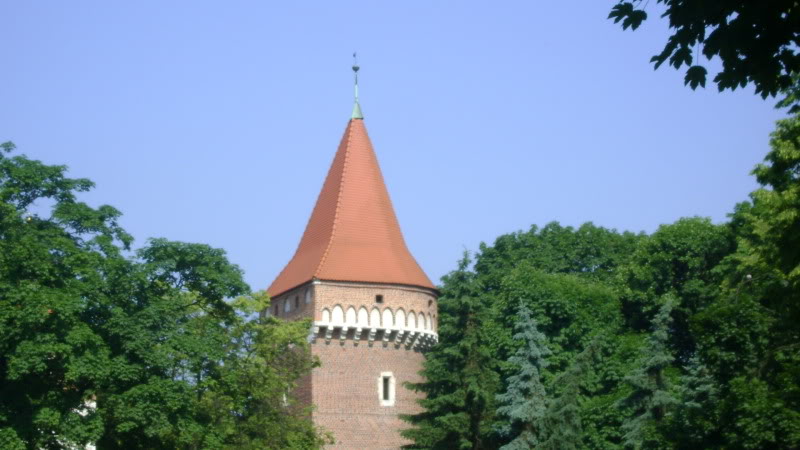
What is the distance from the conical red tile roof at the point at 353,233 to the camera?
4572 cm

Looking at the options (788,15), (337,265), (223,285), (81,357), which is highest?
(337,265)

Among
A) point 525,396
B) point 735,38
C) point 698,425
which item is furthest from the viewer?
point 525,396

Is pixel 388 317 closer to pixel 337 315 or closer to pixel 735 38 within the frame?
pixel 337 315

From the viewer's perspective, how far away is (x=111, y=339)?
30344 millimetres

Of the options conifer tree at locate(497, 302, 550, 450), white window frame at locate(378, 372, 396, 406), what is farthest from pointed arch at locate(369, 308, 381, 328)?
conifer tree at locate(497, 302, 550, 450)

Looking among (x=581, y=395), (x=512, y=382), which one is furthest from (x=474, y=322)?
(x=581, y=395)

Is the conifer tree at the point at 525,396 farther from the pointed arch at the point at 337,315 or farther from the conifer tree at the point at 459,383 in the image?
the pointed arch at the point at 337,315

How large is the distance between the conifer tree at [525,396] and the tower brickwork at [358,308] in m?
4.81

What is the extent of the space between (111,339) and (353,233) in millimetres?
17517

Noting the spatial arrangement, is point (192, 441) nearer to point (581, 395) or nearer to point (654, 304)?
point (581, 395)

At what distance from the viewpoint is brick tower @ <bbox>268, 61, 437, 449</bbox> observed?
44.0 meters

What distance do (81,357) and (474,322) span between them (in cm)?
1286

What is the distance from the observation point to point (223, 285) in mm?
32906

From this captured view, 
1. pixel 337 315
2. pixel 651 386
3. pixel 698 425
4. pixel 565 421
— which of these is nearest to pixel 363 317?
pixel 337 315
